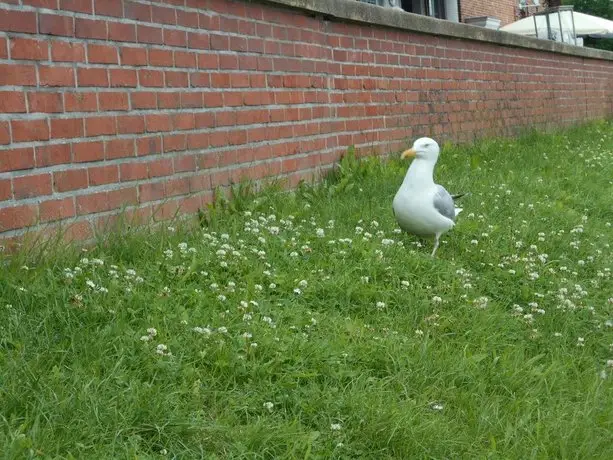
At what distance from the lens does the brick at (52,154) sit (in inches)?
158

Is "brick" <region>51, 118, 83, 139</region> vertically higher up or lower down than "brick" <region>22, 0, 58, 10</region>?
lower down

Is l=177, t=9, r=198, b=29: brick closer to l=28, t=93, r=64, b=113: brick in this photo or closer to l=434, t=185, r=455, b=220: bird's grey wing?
l=28, t=93, r=64, b=113: brick

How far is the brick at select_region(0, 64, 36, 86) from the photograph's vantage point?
12.5 feet

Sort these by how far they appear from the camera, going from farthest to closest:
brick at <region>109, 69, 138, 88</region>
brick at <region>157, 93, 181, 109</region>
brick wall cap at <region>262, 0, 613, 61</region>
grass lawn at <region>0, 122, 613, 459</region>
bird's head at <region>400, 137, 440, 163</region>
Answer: brick wall cap at <region>262, 0, 613, 61</region> < bird's head at <region>400, 137, 440, 163</region> < brick at <region>157, 93, 181, 109</region> < brick at <region>109, 69, 138, 88</region> < grass lawn at <region>0, 122, 613, 459</region>

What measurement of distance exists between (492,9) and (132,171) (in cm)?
1661

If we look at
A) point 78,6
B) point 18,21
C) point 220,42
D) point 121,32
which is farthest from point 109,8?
point 220,42

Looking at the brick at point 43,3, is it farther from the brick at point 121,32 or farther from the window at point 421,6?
the window at point 421,6

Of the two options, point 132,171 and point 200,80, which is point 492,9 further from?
point 132,171

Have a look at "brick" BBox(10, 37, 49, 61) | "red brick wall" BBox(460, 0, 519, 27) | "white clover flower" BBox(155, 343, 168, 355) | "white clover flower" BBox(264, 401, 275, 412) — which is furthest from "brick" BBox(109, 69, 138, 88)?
"red brick wall" BBox(460, 0, 519, 27)

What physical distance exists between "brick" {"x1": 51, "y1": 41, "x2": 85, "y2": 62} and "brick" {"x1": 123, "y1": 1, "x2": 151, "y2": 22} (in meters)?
0.44

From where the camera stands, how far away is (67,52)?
417 cm

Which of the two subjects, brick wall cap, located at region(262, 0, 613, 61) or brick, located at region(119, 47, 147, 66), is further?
brick wall cap, located at region(262, 0, 613, 61)

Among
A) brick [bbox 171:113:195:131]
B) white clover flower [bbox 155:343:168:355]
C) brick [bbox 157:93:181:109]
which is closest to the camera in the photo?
white clover flower [bbox 155:343:168:355]

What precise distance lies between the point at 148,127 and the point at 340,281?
1.40 metres
